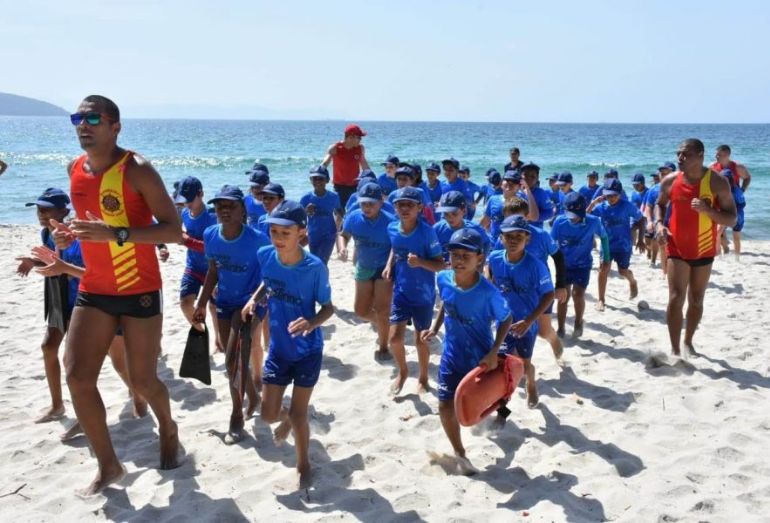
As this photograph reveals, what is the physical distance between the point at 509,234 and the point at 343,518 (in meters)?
2.53

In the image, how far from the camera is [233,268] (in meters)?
5.50

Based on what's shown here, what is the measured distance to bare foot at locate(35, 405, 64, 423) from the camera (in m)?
5.74

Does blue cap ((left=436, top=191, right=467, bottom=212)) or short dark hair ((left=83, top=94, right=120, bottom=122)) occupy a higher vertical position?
short dark hair ((left=83, top=94, right=120, bottom=122))

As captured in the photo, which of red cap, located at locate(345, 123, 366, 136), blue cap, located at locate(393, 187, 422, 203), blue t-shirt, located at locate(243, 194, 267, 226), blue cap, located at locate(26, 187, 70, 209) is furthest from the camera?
red cap, located at locate(345, 123, 366, 136)

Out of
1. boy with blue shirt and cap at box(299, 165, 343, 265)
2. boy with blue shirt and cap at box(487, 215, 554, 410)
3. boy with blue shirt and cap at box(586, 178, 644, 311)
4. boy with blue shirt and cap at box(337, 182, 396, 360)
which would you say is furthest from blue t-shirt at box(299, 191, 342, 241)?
boy with blue shirt and cap at box(487, 215, 554, 410)

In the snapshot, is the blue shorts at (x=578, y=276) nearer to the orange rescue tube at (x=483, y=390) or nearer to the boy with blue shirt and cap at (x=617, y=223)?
the boy with blue shirt and cap at (x=617, y=223)

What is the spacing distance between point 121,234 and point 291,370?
1451 mm

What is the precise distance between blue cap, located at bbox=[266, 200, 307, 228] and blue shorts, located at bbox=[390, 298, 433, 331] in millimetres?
1927

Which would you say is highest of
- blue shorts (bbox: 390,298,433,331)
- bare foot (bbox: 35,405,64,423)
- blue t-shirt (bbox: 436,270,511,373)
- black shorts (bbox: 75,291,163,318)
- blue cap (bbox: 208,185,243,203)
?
blue cap (bbox: 208,185,243,203)

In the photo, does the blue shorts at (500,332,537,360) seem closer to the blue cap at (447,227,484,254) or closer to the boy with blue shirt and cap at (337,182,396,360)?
the blue cap at (447,227,484,254)

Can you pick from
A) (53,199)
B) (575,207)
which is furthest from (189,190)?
(575,207)

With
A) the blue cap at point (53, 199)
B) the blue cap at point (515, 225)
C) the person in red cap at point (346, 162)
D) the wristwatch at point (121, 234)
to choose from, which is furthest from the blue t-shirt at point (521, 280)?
the person in red cap at point (346, 162)

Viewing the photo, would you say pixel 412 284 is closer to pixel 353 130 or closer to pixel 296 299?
pixel 296 299

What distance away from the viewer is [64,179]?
3347 centimetres
